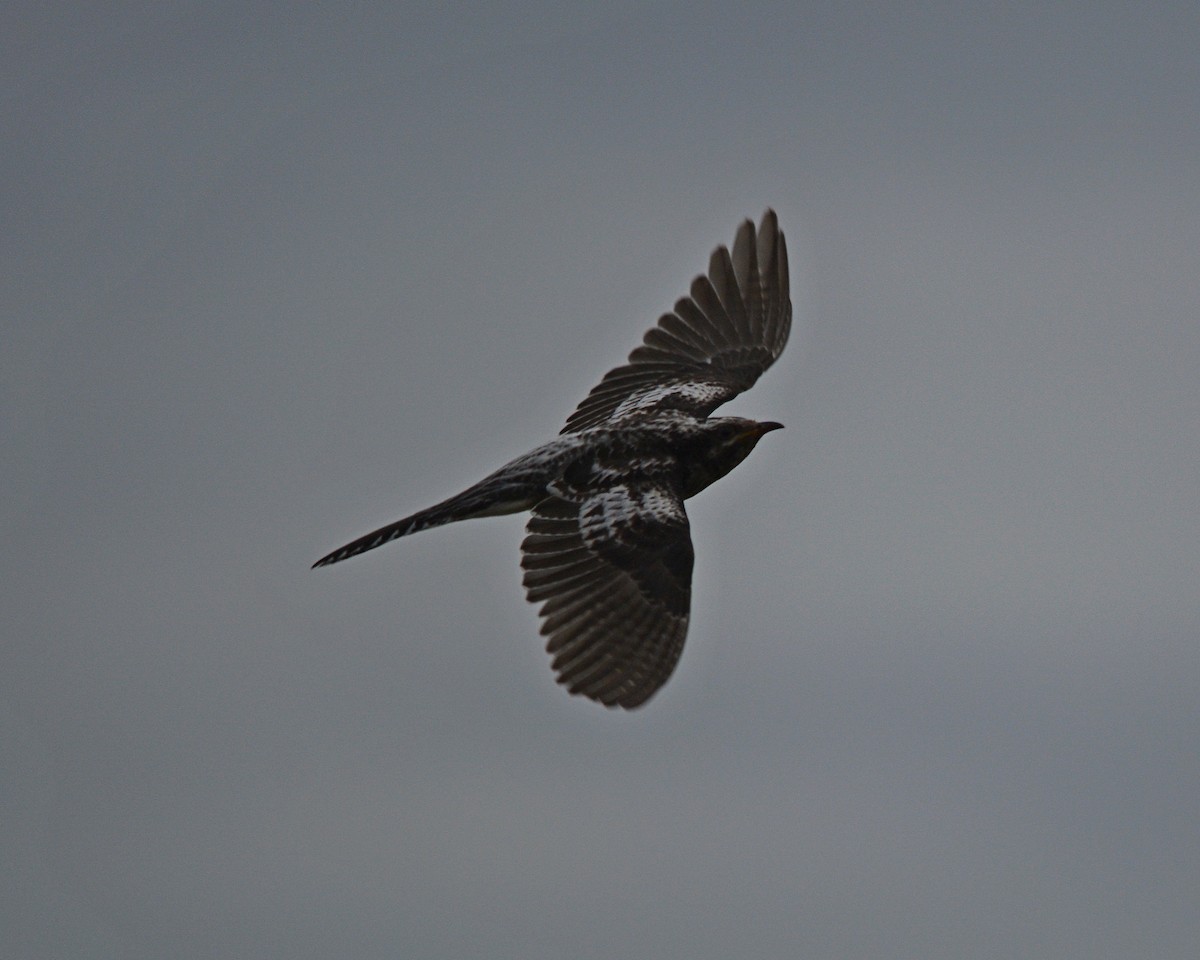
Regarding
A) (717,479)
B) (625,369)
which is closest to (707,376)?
(625,369)

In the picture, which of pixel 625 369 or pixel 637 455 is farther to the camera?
pixel 625 369

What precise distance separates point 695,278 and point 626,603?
7.38 meters

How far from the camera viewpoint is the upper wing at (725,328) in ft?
82.9

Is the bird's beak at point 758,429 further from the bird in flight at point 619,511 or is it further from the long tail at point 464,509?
the long tail at point 464,509

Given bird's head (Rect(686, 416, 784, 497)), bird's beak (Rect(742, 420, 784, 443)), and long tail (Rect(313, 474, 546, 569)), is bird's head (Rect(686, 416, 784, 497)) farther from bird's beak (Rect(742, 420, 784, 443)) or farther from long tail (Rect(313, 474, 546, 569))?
long tail (Rect(313, 474, 546, 569))

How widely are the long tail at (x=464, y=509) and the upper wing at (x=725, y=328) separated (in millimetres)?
3997

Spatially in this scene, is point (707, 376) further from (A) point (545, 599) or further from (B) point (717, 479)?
(A) point (545, 599)

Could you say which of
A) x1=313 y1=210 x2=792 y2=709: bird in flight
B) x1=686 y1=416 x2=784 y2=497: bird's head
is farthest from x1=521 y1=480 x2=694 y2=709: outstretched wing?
x1=686 y1=416 x2=784 y2=497: bird's head

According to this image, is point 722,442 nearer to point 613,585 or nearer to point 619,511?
point 619,511

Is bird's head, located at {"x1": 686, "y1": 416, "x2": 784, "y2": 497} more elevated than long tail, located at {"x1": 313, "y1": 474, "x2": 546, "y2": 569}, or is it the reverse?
bird's head, located at {"x1": 686, "y1": 416, "x2": 784, "y2": 497}

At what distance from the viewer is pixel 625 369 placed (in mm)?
25484

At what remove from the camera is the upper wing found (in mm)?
25281

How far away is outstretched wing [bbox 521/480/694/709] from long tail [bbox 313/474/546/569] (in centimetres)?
33

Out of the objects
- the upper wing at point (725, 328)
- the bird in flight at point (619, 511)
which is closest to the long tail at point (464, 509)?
the bird in flight at point (619, 511)
